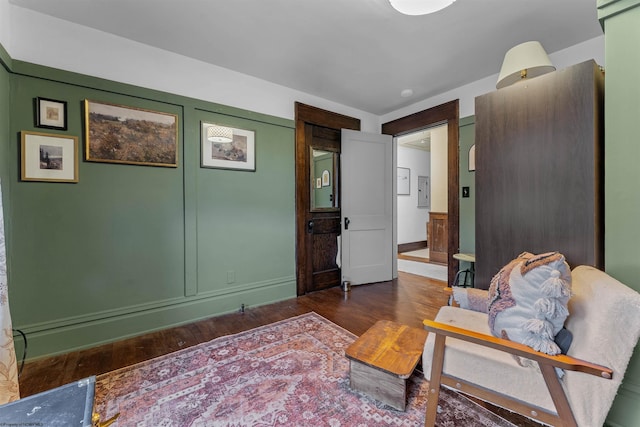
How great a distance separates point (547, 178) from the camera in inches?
63.7

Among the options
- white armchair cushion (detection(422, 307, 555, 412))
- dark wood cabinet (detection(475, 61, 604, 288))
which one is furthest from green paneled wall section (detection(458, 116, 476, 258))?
white armchair cushion (detection(422, 307, 555, 412))

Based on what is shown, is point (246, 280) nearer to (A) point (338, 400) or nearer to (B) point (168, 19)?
(A) point (338, 400)

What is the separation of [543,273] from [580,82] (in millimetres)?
1191

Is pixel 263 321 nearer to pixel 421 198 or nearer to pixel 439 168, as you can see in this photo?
pixel 439 168

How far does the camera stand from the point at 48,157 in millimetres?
1956

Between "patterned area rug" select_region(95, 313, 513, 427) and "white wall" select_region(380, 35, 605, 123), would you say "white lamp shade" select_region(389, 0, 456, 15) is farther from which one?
"patterned area rug" select_region(95, 313, 513, 427)

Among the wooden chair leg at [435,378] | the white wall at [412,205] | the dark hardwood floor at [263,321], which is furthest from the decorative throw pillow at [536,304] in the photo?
the white wall at [412,205]

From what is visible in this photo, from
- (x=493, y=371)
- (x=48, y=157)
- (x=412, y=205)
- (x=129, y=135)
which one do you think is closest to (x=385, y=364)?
(x=493, y=371)

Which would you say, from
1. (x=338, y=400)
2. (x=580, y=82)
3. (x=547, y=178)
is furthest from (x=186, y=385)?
(x=580, y=82)

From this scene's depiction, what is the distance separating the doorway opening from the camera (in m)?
5.34

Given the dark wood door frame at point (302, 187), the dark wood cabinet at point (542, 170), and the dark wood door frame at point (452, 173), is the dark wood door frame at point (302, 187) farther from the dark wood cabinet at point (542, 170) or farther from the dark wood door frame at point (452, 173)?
the dark wood cabinet at point (542, 170)

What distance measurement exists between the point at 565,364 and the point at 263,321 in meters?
2.22

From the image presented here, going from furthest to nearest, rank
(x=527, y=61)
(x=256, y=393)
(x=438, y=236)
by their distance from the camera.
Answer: (x=438, y=236), (x=527, y=61), (x=256, y=393)

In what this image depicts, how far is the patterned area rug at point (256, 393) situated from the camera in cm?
137
